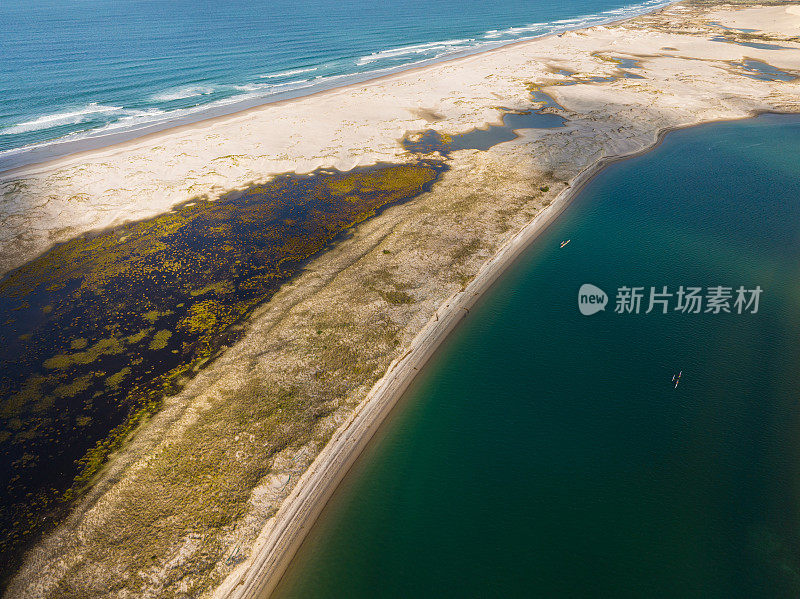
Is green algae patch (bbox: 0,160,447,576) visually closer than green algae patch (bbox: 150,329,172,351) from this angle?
Yes

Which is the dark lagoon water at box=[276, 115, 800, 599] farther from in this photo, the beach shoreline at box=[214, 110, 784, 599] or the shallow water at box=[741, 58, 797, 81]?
the shallow water at box=[741, 58, 797, 81]

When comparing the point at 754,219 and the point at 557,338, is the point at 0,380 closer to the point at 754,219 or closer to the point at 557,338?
the point at 557,338

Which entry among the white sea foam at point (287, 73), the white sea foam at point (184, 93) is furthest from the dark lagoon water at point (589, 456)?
the white sea foam at point (287, 73)

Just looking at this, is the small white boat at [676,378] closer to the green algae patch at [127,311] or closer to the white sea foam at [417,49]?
the green algae patch at [127,311]

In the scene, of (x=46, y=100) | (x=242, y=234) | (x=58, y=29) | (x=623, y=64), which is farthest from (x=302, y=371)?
(x=58, y=29)

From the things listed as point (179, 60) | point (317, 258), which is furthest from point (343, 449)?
point (179, 60)

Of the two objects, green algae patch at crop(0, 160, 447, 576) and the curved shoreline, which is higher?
green algae patch at crop(0, 160, 447, 576)

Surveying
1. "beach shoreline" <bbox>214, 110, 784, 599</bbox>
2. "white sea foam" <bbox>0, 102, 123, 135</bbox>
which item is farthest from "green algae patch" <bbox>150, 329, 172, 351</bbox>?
"white sea foam" <bbox>0, 102, 123, 135</bbox>
